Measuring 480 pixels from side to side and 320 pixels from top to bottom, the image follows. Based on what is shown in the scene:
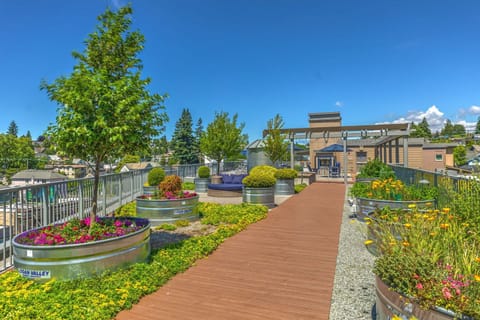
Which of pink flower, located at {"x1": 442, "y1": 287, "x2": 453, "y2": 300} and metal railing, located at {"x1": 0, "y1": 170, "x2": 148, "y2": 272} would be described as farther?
metal railing, located at {"x1": 0, "y1": 170, "x2": 148, "y2": 272}

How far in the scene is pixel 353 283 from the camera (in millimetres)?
3264

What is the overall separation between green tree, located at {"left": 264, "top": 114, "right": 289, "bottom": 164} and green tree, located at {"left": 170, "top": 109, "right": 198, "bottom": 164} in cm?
2810

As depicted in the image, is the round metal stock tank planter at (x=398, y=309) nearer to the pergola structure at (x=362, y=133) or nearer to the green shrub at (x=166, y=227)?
the green shrub at (x=166, y=227)

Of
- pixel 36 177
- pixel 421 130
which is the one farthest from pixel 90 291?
pixel 421 130

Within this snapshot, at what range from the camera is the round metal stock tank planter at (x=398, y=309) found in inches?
66.9

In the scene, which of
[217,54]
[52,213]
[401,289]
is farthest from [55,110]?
[217,54]

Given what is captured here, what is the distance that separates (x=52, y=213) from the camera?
5.15 m

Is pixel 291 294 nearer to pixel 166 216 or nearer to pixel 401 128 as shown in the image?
pixel 166 216

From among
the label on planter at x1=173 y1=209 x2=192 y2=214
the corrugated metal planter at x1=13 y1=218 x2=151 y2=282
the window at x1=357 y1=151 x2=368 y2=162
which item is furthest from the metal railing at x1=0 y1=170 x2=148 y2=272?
the window at x1=357 y1=151 x2=368 y2=162

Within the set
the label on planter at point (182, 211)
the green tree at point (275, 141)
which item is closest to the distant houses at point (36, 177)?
the green tree at point (275, 141)

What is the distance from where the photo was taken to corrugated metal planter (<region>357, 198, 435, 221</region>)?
17.6 feet

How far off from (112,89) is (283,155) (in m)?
13.4

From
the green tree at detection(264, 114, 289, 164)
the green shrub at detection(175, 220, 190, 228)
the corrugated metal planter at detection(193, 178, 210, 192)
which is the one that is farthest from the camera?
the green tree at detection(264, 114, 289, 164)

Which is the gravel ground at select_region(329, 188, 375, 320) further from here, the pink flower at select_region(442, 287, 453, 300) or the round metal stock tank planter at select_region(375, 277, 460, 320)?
the pink flower at select_region(442, 287, 453, 300)
